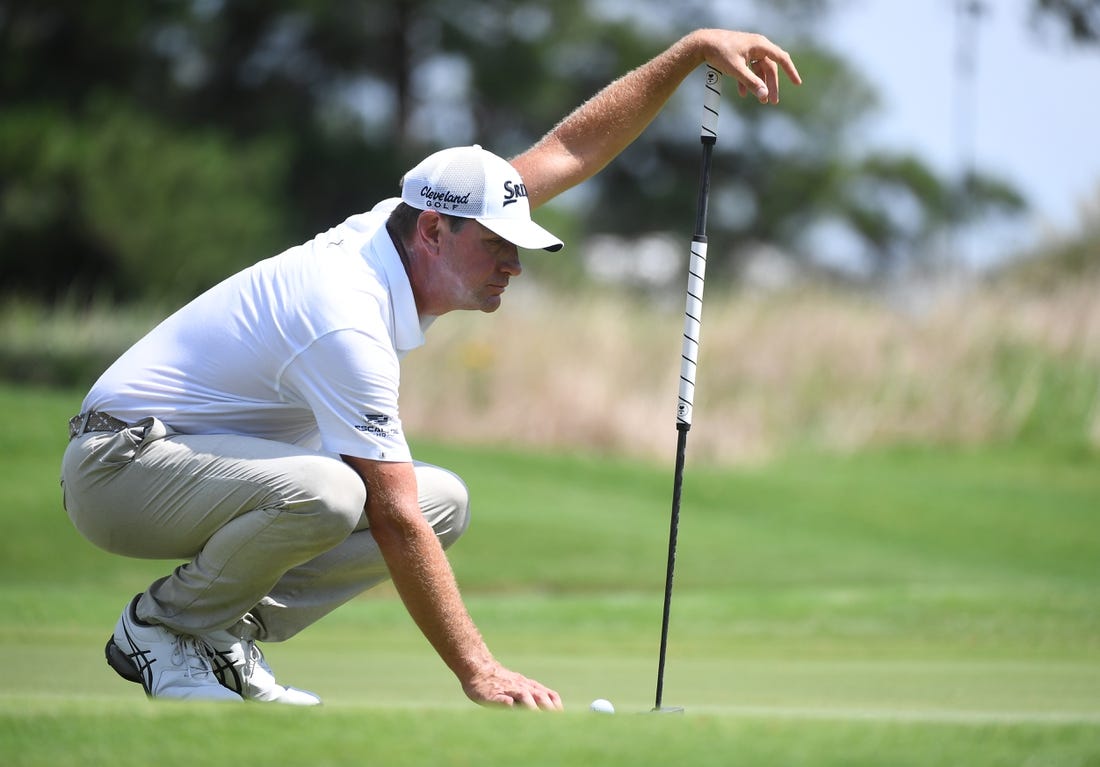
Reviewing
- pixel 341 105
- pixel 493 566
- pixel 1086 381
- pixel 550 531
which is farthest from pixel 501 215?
pixel 341 105

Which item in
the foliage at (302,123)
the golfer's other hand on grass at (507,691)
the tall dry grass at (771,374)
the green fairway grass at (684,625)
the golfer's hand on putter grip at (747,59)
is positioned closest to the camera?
the green fairway grass at (684,625)

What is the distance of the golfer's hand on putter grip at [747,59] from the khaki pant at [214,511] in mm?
1358

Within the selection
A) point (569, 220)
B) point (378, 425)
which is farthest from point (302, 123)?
point (378, 425)

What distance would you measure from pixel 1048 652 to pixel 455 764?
4132mm

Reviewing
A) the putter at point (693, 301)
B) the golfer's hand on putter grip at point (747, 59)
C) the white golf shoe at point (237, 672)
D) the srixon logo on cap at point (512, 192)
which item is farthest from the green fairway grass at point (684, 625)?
the golfer's hand on putter grip at point (747, 59)

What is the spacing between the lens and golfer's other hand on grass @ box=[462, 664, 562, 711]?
133 inches

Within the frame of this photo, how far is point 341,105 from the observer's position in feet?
104

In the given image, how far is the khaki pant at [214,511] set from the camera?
371 cm

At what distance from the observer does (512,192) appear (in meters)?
3.72

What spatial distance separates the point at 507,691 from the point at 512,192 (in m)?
1.15

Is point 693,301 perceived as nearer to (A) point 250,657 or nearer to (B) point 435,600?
(B) point 435,600

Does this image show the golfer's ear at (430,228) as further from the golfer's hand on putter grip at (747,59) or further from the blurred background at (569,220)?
the blurred background at (569,220)

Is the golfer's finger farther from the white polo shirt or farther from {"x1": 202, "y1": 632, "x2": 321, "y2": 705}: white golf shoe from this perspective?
{"x1": 202, "y1": 632, "x2": 321, "y2": 705}: white golf shoe

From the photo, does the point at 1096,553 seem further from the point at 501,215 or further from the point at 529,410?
the point at 501,215
